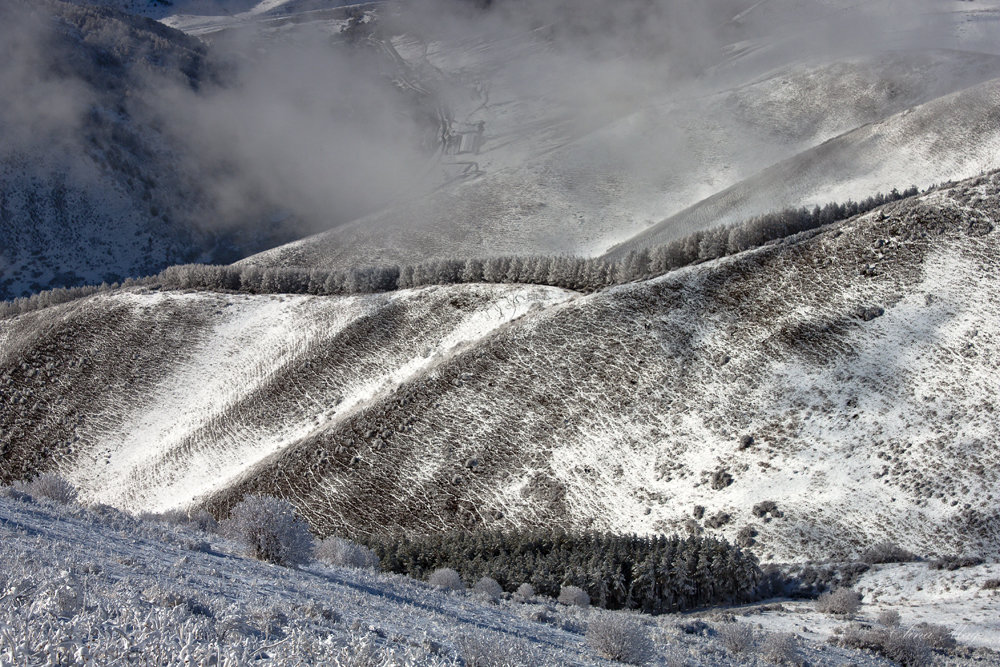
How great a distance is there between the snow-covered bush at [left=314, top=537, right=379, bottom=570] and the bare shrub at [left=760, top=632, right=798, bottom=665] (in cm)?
1598

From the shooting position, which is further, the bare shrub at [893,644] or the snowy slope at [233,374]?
the snowy slope at [233,374]

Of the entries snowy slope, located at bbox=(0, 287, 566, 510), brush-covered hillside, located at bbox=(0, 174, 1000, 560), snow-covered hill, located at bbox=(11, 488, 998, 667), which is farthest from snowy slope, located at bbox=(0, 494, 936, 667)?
snowy slope, located at bbox=(0, 287, 566, 510)

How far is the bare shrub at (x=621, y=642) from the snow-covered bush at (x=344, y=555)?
591 inches

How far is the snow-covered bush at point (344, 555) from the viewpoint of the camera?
30.9 m

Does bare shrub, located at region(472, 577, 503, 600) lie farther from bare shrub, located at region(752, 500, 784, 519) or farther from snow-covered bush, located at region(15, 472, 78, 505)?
bare shrub, located at region(752, 500, 784, 519)

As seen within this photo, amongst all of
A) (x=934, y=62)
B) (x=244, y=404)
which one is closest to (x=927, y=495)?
(x=244, y=404)

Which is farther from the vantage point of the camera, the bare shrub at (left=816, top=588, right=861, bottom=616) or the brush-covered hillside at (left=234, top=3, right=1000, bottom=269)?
the brush-covered hillside at (left=234, top=3, right=1000, bottom=269)

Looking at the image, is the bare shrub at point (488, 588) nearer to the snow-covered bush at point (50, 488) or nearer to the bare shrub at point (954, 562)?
the snow-covered bush at point (50, 488)

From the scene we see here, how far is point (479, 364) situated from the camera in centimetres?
5722

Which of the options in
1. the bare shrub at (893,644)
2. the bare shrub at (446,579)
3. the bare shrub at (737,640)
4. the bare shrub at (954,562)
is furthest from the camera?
the bare shrub at (954,562)

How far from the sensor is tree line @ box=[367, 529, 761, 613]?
35469 mm

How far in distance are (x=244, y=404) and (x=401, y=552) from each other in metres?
28.7

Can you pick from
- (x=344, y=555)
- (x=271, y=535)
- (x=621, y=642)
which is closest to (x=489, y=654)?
(x=621, y=642)

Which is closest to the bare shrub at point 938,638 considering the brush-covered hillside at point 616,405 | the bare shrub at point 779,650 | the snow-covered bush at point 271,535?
the bare shrub at point 779,650
